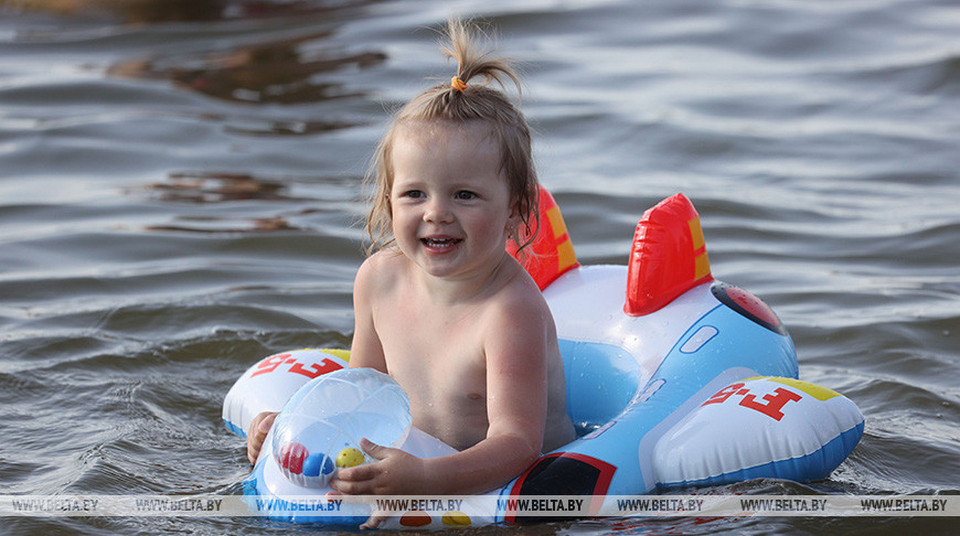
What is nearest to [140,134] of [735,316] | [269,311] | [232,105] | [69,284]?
[232,105]

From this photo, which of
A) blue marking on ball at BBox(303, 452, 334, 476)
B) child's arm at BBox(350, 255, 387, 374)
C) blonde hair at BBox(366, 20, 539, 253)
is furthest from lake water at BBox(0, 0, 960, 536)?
blonde hair at BBox(366, 20, 539, 253)

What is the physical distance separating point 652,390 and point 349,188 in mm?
3727

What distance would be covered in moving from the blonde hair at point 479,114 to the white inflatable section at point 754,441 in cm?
66

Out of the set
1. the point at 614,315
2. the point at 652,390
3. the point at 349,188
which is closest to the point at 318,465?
the point at 652,390

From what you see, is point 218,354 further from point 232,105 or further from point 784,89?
point 784,89

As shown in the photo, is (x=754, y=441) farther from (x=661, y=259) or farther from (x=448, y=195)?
(x=448, y=195)

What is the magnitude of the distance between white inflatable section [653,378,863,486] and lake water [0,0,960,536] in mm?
83

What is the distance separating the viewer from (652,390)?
317 cm

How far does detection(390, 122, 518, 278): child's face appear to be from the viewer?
271 centimetres

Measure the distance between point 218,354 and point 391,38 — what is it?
20.0ft

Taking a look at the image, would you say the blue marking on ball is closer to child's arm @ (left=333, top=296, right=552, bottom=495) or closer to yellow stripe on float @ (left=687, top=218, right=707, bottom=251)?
child's arm @ (left=333, top=296, right=552, bottom=495)

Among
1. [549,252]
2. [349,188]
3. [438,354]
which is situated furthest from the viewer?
[349,188]

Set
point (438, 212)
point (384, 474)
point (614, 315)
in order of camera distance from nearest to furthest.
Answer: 1. point (384, 474)
2. point (438, 212)
3. point (614, 315)

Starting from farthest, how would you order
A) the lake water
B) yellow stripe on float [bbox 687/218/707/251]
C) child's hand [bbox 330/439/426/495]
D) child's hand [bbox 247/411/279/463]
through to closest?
1. the lake water
2. yellow stripe on float [bbox 687/218/707/251]
3. child's hand [bbox 247/411/279/463]
4. child's hand [bbox 330/439/426/495]
